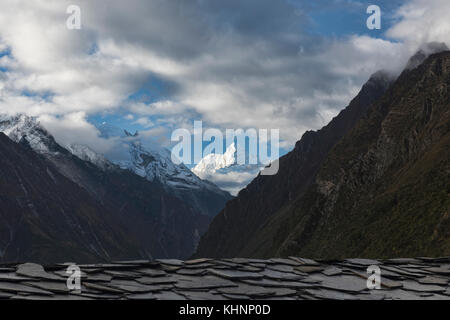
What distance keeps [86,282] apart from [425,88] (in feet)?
487

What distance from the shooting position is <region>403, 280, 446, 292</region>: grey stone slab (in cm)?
1456

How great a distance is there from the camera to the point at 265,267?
15719 millimetres

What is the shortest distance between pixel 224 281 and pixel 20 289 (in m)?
5.01

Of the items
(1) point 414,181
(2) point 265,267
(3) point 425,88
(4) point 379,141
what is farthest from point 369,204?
(2) point 265,267

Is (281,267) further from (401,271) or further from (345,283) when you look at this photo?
(401,271)

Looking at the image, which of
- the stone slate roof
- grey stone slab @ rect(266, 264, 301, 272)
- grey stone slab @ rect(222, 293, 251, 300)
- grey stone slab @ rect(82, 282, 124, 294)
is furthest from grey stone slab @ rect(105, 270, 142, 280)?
grey stone slab @ rect(266, 264, 301, 272)

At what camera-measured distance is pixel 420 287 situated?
14797mm

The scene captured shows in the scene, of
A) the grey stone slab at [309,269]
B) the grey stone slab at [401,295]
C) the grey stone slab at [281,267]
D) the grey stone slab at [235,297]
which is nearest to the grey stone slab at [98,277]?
the grey stone slab at [235,297]

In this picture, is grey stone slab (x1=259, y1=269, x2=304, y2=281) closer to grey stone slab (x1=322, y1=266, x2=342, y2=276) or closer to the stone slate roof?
the stone slate roof

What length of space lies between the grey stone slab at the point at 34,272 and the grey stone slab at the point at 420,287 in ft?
30.4

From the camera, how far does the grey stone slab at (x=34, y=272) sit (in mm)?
13323

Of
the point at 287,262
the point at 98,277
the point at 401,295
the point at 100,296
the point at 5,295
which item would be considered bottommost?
the point at 401,295

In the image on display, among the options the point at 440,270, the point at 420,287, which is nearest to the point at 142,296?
the point at 420,287
